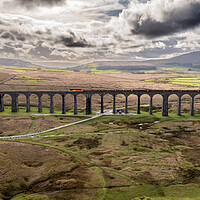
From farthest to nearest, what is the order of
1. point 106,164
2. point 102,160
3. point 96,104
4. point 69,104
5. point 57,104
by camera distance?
point 96,104 < point 69,104 < point 57,104 < point 102,160 < point 106,164

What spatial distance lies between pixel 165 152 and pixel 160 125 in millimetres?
35406

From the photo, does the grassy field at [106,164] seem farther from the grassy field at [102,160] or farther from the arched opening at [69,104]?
the arched opening at [69,104]

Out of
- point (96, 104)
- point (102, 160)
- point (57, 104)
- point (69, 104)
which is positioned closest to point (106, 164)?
point (102, 160)

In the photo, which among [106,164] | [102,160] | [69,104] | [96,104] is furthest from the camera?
[96,104]

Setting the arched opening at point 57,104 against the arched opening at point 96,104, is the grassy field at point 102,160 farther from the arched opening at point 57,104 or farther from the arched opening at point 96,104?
the arched opening at point 57,104

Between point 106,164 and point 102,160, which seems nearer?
point 106,164

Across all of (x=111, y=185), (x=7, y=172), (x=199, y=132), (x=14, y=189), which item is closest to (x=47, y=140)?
(x=7, y=172)

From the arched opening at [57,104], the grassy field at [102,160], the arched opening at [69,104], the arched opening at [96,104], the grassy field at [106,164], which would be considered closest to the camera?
the grassy field at [106,164]

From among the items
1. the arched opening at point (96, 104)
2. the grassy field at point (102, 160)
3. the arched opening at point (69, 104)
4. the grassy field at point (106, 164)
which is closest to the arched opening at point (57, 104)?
the arched opening at point (69, 104)

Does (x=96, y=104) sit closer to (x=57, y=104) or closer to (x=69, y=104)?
(x=69, y=104)

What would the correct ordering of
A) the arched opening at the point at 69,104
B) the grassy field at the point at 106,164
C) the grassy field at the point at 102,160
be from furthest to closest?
the arched opening at the point at 69,104, the grassy field at the point at 102,160, the grassy field at the point at 106,164

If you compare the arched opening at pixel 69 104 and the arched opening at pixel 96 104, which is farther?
the arched opening at pixel 69 104

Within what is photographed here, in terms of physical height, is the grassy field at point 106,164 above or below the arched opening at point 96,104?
below

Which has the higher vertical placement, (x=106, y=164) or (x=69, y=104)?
(x=69, y=104)
